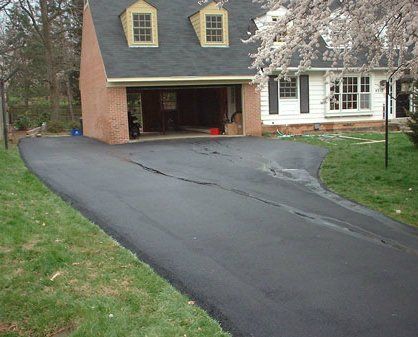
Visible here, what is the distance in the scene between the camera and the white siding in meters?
22.5

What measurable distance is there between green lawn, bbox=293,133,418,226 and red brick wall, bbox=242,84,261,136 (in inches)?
224

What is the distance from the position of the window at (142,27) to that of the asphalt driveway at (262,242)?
9.70 m

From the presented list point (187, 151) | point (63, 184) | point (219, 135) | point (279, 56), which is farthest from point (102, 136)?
point (279, 56)

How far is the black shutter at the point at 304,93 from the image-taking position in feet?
74.6

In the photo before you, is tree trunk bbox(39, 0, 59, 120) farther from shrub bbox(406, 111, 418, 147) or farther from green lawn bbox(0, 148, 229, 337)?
green lawn bbox(0, 148, 229, 337)

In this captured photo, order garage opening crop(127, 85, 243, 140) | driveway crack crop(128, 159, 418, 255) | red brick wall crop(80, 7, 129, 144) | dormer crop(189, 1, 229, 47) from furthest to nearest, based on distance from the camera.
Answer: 1. garage opening crop(127, 85, 243, 140)
2. dormer crop(189, 1, 229, 47)
3. red brick wall crop(80, 7, 129, 144)
4. driveway crack crop(128, 159, 418, 255)

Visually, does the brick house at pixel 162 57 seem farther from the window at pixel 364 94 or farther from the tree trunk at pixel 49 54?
the tree trunk at pixel 49 54

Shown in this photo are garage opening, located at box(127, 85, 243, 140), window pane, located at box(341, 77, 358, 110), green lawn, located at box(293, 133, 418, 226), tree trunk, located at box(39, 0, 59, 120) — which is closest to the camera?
green lawn, located at box(293, 133, 418, 226)

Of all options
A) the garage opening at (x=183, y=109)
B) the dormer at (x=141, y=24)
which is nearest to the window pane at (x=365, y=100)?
the garage opening at (x=183, y=109)

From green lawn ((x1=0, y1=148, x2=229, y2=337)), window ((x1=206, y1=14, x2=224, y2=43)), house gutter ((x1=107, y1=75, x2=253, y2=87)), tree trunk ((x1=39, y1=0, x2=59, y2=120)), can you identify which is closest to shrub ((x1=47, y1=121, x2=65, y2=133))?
tree trunk ((x1=39, y1=0, x2=59, y2=120))

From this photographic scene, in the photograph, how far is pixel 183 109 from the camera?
93.4 feet

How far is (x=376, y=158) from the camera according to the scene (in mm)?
13508

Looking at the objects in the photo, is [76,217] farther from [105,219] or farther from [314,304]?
[314,304]

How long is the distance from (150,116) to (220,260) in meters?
22.3
